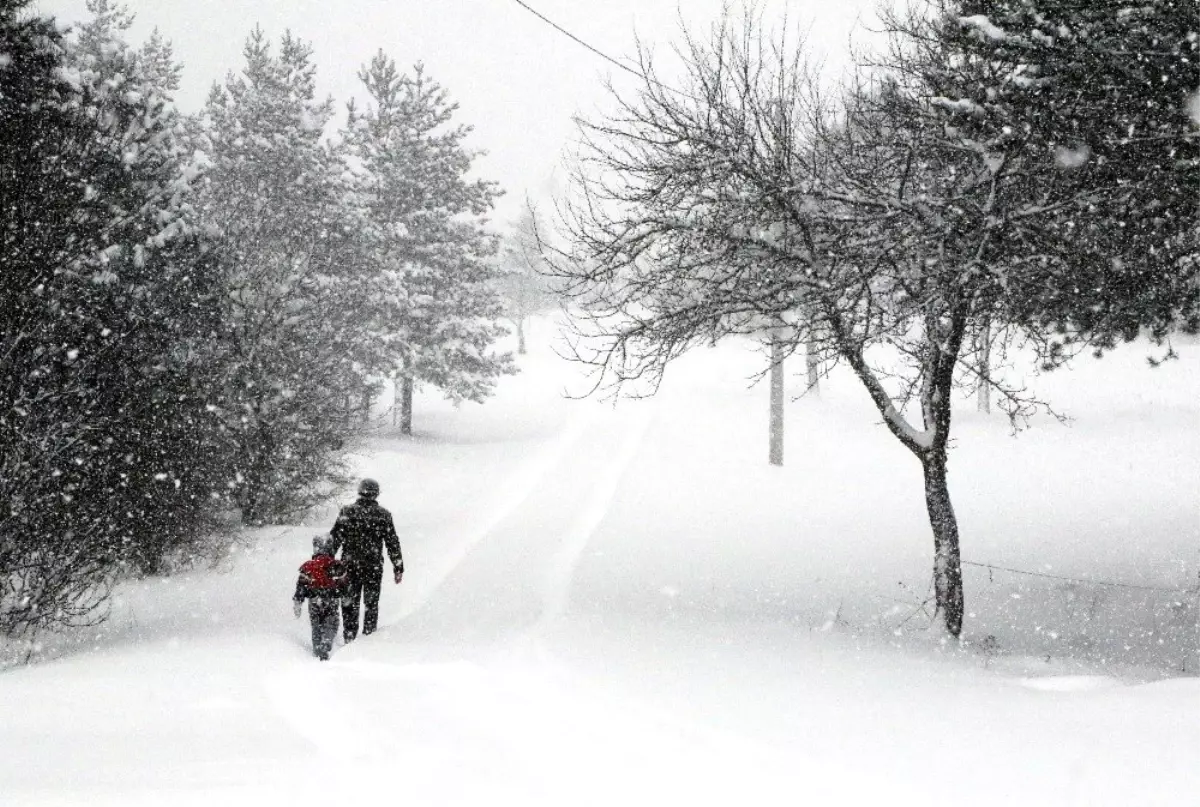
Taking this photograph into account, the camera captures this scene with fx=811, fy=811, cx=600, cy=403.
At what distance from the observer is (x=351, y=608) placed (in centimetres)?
815

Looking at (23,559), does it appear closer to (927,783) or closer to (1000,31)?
(927,783)

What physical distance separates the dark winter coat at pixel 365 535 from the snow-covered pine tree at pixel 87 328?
273cm

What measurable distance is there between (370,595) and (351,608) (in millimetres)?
298

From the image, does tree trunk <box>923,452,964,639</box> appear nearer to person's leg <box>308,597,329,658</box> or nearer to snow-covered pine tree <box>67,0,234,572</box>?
person's leg <box>308,597,329,658</box>

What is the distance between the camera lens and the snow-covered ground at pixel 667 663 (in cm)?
394

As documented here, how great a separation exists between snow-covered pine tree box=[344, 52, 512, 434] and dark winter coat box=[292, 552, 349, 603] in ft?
64.2

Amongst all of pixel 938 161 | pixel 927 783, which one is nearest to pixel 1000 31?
pixel 938 161

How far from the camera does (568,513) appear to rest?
57.8 feet

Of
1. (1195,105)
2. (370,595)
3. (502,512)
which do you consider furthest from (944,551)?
(502,512)

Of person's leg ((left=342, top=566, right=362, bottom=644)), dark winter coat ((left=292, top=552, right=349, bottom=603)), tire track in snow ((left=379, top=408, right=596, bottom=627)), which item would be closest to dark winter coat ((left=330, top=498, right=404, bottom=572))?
person's leg ((left=342, top=566, right=362, bottom=644))

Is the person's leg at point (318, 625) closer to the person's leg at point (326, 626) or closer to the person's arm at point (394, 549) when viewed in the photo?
the person's leg at point (326, 626)

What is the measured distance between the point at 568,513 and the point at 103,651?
1036cm

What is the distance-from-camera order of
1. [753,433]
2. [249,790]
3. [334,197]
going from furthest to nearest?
[753,433] → [334,197] → [249,790]

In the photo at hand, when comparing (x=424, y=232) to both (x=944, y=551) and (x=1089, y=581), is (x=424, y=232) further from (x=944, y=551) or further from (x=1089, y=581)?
→ (x=944, y=551)
